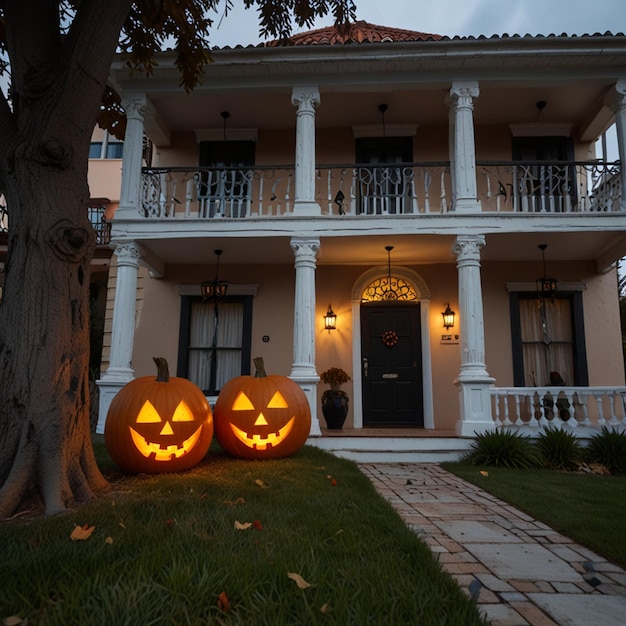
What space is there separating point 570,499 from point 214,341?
641 cm

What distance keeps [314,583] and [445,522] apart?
2.02 m

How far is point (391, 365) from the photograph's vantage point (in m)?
8.94

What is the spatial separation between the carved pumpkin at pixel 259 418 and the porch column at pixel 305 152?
3.36m

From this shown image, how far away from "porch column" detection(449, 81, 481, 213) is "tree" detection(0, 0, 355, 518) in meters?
5.08

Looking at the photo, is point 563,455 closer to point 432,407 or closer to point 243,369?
point 432,407

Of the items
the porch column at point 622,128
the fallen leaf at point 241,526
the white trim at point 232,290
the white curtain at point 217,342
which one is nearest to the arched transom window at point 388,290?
the white trim at point 232,290

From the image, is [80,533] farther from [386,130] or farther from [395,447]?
[386,130]

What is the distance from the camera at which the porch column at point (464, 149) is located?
24.6 ft

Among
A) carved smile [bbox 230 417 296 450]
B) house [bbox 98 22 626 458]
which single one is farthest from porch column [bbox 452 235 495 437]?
carved smile [bbox 230 417 296 450]

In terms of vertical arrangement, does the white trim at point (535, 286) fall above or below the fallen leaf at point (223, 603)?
above

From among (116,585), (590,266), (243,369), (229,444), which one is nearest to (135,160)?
(243,369)

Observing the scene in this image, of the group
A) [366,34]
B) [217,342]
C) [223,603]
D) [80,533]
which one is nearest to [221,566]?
[223,603]

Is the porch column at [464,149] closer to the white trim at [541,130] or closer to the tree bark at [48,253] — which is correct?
the white trim at [541,130]

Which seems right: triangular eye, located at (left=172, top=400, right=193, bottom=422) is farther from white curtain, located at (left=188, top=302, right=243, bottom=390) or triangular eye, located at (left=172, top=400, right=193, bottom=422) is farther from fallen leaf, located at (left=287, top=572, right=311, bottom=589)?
white curtain, located at (left=188, top=302, right=243, bottom=390)
